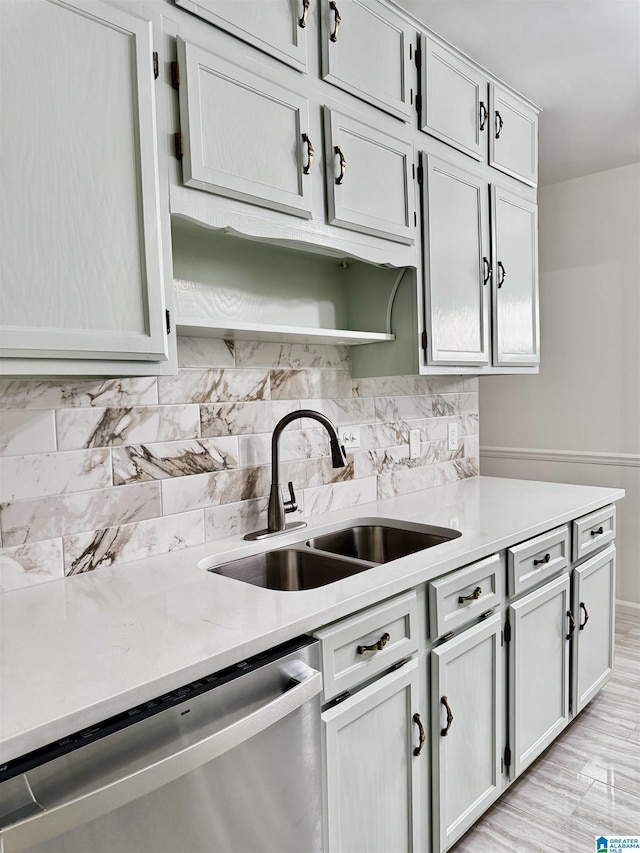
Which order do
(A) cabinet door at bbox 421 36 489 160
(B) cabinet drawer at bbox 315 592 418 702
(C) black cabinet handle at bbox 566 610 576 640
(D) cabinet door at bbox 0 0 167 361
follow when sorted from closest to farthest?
(D) cabinet door at bbox 0 0 167 361 < (B) cabinet drawer at bbox 315 592 418 702 < (A) cabinet door at bbox 421 36 489 160 < (C) black cabinet handle at bbox 566 610 576 640

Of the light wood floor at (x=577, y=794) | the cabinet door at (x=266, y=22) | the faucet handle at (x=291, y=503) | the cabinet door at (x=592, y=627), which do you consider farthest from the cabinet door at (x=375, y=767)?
the cabinet door at (x=266, y=22)

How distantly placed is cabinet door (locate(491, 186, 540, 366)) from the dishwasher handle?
1.81 meters

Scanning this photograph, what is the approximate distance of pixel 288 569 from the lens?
180 centimetres

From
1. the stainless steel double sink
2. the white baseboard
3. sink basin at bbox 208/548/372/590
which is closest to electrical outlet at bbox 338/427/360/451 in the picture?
the stainless steel double sink

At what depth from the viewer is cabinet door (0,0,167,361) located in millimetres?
1111

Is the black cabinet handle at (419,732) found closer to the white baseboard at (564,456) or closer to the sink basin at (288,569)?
the sink basin at (288,569)

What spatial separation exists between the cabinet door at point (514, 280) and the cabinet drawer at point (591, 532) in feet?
2.36

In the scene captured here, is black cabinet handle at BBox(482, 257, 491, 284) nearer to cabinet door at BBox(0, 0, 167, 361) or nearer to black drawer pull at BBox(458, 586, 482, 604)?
black drawer pull at BBox(458, 586, 482, 604)

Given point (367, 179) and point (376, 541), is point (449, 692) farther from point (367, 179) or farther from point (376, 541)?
point (367, 179)

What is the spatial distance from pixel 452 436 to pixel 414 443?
0.30 metres

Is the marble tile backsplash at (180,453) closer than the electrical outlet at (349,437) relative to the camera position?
Yes

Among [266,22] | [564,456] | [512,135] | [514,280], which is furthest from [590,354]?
[266,22]

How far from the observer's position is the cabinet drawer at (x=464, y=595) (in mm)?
1539

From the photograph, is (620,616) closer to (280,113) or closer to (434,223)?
(434,223)
